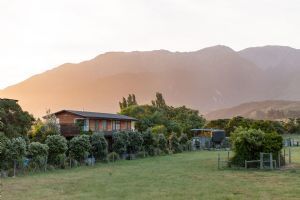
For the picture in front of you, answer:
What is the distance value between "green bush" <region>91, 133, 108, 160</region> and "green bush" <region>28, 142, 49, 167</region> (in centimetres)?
925

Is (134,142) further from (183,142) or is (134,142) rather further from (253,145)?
(253,145)

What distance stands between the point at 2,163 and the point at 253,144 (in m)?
20.6

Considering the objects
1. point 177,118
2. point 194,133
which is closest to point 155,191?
point 194,133

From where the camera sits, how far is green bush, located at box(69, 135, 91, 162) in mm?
40062

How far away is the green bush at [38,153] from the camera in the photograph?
34.4 m

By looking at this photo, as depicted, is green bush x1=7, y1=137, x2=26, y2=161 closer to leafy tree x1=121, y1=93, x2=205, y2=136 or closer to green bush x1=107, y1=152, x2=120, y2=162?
green bush x1=107, y1=152, x2=120, y2=162

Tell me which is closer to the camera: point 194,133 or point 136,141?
point 136,141

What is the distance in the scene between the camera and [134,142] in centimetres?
5209

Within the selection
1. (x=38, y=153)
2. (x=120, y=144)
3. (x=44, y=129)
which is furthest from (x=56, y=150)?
(x=120, y=144)

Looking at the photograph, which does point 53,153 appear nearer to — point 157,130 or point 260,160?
point 260,160

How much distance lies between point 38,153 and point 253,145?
728 inches

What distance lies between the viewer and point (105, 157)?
45375 millimetres

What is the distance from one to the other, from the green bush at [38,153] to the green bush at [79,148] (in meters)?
4.78

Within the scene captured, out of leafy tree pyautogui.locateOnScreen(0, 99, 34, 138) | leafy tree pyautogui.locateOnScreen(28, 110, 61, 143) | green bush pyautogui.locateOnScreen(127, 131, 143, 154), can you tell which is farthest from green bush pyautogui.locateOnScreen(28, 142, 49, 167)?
green bush pyautogui.locateOnScreen(127, 131, 143, 154)
